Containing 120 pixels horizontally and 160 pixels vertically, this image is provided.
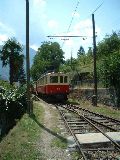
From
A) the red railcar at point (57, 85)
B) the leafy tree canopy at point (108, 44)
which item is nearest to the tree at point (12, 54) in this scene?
the leafy tree canopy at point (108, 44)

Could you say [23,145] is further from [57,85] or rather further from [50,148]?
[57,85]

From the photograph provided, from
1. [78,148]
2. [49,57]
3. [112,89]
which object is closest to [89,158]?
[78,148]

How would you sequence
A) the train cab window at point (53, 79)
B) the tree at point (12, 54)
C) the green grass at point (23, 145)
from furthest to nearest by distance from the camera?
the tree at point (12, 54) < the train cab window at point (53, 79) < the green grass at point (23, 145)

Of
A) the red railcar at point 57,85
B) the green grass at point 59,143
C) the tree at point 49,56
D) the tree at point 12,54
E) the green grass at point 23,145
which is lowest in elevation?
the green grass at point 23,145

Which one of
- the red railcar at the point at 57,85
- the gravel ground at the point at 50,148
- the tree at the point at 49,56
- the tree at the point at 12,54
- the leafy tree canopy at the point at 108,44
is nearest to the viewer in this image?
the gravel ground at the point at 50,148

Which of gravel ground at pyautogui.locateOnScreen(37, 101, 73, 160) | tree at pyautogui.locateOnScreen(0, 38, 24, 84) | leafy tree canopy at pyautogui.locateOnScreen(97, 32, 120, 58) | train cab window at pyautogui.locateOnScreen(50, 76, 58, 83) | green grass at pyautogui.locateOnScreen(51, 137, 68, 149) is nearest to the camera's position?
gravel ground at pyautogui.locateOnScreen(37, 101, 73, 160)

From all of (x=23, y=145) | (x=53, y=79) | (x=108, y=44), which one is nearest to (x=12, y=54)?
(x=108, y=44)

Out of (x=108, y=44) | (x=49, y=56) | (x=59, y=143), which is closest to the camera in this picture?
(x=59, y=143)

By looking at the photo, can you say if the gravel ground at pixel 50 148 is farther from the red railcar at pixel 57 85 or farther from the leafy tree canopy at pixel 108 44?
the leafy tree canopy at pixel 108 44

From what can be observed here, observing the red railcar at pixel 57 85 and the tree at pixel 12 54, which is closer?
the red railcar at pixel 57 85

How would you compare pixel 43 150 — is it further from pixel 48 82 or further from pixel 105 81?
pixel 48 82

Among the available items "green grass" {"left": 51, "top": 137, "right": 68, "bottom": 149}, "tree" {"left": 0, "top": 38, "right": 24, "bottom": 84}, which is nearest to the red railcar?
"green grass" {"left": 51, "top": 137, "right": 68, "bottom": 149}

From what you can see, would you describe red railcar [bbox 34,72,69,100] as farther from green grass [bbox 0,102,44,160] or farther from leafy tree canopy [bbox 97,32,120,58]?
leafy tree canopy [bbox 97,32,120,58]

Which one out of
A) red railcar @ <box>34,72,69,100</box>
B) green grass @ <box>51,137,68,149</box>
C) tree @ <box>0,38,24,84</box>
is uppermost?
tree @ <box>0,38,24,84</box>
